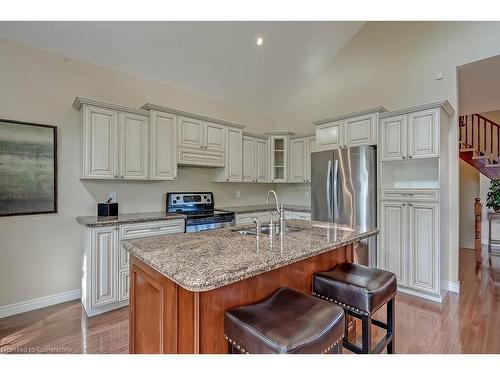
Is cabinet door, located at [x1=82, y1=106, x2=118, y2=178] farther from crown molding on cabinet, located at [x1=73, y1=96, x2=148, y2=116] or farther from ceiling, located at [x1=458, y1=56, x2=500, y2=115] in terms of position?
ceiling, located at [x1=458, y1=56, x2=500, y2=115]

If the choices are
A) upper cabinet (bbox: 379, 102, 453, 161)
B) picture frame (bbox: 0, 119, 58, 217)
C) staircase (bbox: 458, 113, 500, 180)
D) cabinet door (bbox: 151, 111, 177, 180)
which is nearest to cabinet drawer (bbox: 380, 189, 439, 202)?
upper cabinet (bbox: 379, 102, 453, 161)

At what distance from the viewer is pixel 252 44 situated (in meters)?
3.66

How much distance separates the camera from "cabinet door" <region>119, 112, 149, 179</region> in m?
3.05

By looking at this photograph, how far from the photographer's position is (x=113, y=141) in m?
2.97

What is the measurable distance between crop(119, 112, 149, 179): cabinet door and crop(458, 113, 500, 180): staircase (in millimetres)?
5760

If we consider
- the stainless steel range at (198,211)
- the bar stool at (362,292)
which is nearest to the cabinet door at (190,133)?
the stainless steel range at (198,211)

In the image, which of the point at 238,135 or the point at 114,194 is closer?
the point at 114,194

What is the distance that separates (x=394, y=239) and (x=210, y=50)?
11.1 feet

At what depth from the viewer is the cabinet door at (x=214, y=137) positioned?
12.4 feet

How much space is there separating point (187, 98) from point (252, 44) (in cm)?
122

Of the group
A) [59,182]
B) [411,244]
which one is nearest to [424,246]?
[411,244]

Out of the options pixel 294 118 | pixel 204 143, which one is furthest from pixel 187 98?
A: pixel 294 118
